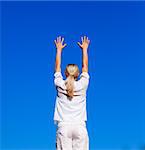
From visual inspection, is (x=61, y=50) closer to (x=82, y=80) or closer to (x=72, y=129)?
(x=82, y=80)

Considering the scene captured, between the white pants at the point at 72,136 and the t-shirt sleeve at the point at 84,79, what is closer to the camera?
the white pants at the point at 72,136

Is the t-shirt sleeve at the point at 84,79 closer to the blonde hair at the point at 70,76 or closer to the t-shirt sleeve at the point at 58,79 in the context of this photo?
the blonde hair at the point at 70,76

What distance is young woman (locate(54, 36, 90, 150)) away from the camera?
26.4 ft

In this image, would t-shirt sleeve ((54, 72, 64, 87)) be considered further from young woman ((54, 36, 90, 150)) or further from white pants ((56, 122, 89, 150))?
white pants ((56, 122, 89, 150))

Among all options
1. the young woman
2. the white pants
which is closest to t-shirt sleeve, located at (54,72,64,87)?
the young woman

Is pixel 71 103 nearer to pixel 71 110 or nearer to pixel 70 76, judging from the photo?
pixel 71 110

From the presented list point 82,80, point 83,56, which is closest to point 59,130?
point 82,80

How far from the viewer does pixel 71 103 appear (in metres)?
8.15

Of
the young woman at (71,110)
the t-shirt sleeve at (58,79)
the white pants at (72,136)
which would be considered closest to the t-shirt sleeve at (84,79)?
the young woman at (71,110)

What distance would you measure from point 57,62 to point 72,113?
1.10 metres

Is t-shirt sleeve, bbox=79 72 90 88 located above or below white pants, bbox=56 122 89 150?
above

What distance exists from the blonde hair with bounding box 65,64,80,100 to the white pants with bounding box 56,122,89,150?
0.56m

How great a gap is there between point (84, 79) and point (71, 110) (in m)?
0.67

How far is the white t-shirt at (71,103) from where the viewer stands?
8109 millimetres
